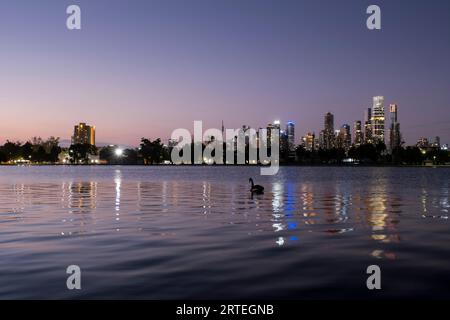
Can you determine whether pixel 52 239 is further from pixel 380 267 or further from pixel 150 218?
pixel 380 267

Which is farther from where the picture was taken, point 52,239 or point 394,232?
point 394,232

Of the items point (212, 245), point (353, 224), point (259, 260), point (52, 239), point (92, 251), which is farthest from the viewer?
point (353, 224)

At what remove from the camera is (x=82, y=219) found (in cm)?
2908

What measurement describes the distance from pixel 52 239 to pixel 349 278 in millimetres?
12686

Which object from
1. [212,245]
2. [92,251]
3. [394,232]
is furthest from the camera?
[394,232]

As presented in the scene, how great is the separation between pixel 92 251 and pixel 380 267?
32.1 feet

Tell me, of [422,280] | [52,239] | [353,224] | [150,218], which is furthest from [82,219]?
[422,280]

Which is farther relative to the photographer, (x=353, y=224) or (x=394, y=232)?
(x=353, y=224)

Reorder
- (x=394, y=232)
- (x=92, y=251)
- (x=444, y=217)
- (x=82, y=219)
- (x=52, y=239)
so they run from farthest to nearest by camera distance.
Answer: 1. (x=444, y=217)
2. (x=82, y=219)
3. (x=394, y=232)
4. (x=52, y=239)
5. (x=92, y=251)

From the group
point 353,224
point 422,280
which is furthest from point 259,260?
point 353,224

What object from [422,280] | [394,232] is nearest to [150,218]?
[394,232]
